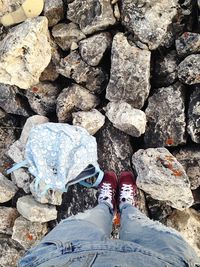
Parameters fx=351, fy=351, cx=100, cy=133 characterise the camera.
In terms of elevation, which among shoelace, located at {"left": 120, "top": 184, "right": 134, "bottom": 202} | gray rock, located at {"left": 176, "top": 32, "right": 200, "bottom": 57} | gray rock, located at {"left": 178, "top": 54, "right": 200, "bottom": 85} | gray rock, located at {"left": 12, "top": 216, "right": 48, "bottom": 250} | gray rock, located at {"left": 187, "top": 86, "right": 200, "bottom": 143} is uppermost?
gray rock, located at {"left": 176, "top": 32, "right": 200, "bottom": 57}

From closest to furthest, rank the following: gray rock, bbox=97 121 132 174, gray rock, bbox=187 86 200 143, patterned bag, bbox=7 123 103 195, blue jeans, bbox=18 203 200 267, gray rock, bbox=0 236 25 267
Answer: blue jeans, bbox=18 203 200 267 < patterned bag, bbox=7 123 103 195 < gray rock, bbox=187 86 200 143 < gray rock, bbox=97 121 132 174 < gray rock, bbox=0 236 25 267

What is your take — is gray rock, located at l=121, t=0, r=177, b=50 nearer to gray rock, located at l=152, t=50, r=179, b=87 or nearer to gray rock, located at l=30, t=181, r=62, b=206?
gray rock, located at l=152, t=50, r=179, b=87

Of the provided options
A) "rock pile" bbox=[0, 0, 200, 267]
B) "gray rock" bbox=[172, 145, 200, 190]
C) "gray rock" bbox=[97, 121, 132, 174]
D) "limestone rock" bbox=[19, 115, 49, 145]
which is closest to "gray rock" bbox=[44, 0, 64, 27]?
"rock pile" bbox=[0, 0, 200, 267]

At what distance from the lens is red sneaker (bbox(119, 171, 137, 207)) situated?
2.51 metres

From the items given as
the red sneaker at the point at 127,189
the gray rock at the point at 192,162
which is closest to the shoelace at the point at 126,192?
the red sneaker at the point at 127,189

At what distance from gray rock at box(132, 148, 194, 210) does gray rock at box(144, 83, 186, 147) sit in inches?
4.2

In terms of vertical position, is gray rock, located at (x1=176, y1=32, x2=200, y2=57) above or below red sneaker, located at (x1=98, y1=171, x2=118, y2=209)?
above

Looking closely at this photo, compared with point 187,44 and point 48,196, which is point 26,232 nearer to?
point 48,196

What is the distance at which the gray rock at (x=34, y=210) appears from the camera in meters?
2.52

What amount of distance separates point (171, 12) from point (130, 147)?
102 centimetres

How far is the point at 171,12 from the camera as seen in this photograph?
248 centimetres

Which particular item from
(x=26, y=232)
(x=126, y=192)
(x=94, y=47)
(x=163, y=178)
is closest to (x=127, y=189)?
(x=126, y=192)

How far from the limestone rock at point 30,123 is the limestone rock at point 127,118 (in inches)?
20.0

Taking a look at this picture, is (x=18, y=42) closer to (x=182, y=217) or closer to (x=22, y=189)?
(x=22, y=189)
